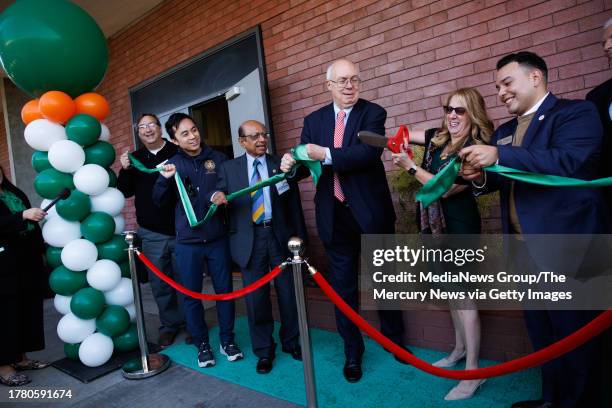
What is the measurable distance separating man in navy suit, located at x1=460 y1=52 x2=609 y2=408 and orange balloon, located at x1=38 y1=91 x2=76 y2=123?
9.22ft

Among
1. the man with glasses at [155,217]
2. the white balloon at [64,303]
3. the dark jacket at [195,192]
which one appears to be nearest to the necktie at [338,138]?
the dark jacket at [195,192]

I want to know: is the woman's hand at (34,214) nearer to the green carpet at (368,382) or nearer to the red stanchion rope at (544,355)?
the green carpet at (368,382)

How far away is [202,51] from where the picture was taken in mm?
5016

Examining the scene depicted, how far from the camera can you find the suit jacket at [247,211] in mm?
2875

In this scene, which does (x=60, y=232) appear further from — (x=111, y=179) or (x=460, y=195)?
(x=460, y=195)

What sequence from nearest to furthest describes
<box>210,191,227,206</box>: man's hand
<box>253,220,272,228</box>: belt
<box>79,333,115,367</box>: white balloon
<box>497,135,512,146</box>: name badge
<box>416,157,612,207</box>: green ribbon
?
<box>416,157,612,207</box>: green ribbon → <box>497,135,512,146</box>: name badge → <box>210,191,227,206</box>: man's hand → <box>253,220,272,228</box>: belt → <box>79,333,115,367</box>: white balloon

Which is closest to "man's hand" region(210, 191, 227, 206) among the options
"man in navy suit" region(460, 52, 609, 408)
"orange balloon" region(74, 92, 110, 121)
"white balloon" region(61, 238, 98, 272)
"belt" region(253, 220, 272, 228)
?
"belt" region(253, 220, 272, 228)

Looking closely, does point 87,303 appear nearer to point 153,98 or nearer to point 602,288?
point 602,288

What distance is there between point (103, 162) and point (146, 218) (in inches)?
22.6

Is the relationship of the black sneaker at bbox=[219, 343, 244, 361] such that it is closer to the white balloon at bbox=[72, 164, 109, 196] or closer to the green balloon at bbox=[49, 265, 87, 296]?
the green balloon at bbox=[49, 265, 87, 296]

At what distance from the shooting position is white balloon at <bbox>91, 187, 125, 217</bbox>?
3207 millimetres

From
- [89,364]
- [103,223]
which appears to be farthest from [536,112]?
[89,364]

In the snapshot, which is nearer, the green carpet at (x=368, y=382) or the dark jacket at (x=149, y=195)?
the green carpet at (x=368, y=382)

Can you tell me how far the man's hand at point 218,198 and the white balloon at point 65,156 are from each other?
44.1 inches
